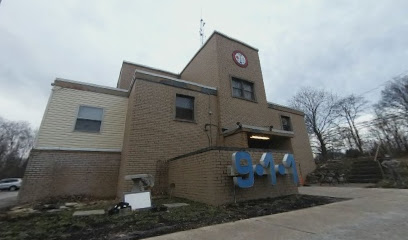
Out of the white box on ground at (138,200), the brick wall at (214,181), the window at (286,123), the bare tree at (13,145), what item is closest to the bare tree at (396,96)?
the window at (286,123)

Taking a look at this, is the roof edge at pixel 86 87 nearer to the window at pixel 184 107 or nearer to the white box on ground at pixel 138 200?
the window at pixel 184 107

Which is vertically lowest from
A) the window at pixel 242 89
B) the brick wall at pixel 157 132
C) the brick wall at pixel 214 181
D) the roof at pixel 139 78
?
the brick wall at pixel 214 181

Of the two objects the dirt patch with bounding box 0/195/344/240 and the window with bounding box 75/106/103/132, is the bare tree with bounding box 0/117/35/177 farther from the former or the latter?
the dirt patch with bounding box 0/195/344/240

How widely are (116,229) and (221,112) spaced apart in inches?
299

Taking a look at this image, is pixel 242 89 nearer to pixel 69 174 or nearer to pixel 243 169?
pixel 243 169

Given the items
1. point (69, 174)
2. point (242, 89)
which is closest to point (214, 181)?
point (69, 174)

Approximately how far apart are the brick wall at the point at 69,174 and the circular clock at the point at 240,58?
878 centimetres

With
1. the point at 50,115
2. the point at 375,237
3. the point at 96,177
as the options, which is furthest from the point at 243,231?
the point at 50,115

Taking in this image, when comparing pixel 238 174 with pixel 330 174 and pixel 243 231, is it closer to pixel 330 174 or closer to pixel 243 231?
pixel 243 231

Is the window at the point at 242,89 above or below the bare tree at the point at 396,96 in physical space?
below

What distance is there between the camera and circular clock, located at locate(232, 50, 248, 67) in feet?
38.5

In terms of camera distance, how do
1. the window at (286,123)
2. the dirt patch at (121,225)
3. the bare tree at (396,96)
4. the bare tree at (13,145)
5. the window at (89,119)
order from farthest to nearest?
the bare tree at (13,145), the bare tree at (396,96), the window at (286,123), the window at (89,119), the dirt patch at (121,225)

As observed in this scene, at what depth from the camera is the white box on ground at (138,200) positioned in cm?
514

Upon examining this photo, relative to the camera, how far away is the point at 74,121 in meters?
8.45
